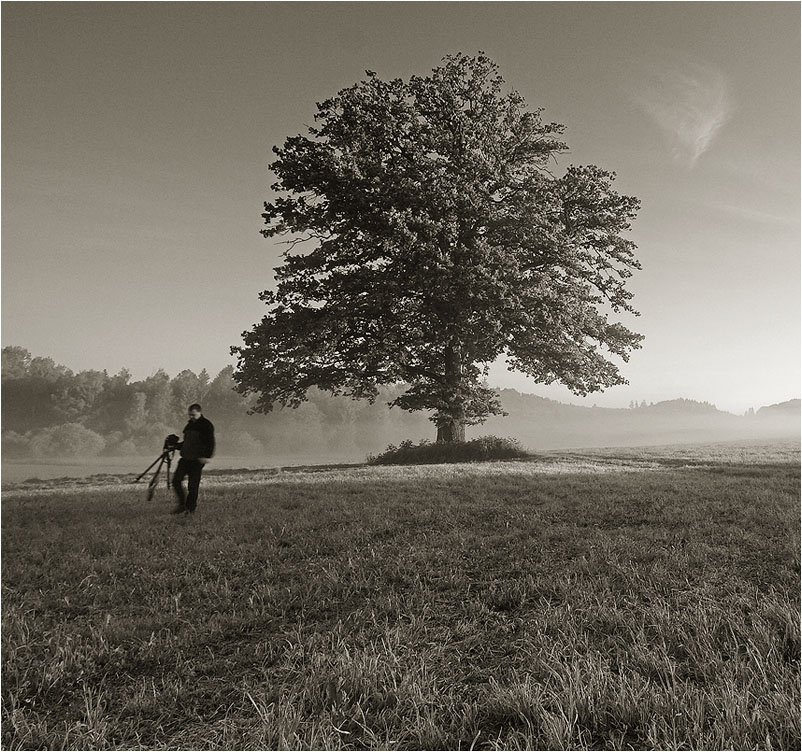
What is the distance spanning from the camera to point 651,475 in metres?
15.3

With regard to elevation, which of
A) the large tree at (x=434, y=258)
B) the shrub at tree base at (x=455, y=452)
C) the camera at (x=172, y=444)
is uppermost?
the large tree at (x=434, y=258)

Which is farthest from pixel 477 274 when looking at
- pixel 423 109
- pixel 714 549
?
pixel 714 549

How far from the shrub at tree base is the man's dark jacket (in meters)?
12.3

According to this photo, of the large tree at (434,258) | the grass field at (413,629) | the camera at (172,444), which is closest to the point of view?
the grass field at (413,629)

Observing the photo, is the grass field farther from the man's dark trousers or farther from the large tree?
the large tree

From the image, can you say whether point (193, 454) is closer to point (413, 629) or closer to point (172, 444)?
point (172, 444)

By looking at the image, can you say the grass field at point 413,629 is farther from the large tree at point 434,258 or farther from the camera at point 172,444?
the large tree at point 434,258

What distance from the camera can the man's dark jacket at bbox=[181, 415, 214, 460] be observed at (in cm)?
1116

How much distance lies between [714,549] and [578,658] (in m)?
3.94

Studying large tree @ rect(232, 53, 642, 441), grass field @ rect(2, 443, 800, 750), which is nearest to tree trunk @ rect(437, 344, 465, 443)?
large tree @ rect(232, 53, 642, 441)

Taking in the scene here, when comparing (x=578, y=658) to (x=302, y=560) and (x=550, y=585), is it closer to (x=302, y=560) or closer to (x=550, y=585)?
(x=550, y=585)

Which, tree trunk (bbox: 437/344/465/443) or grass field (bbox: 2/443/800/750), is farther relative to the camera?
tree trunk (bbox: 437/344/465/443)

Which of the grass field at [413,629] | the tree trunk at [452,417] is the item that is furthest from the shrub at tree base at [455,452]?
the grass field at [413,629]

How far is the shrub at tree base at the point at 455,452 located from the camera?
74.4 feet
